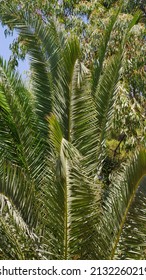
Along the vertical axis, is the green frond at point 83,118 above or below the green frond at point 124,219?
above

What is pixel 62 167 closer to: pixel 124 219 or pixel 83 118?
pixel 124 219

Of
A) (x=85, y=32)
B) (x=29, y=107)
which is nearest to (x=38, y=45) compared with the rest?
(x=29, y=107)

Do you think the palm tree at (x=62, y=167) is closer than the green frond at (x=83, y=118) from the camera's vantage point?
Yes

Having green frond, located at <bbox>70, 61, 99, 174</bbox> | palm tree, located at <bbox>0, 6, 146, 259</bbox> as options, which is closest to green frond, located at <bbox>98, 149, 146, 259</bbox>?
palm tree, located at <bbox>0, 6, 146, 259</bbox>

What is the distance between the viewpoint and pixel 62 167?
4.86 meters

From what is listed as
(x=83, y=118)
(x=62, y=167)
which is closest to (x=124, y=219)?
(x=62, y=167)

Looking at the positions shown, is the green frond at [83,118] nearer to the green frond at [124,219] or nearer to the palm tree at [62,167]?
the palm tree at [62,167]

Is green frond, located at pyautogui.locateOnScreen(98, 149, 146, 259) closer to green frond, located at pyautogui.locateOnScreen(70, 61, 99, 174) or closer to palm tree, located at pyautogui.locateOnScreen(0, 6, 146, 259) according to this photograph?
palm tree, located at pyautogui.locateOnScreen(0, 6, 146, 259)

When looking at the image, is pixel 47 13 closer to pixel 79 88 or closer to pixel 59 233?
pixel 79 88

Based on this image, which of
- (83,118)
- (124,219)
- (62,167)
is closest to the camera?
(62,167)

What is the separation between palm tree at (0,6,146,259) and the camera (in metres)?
5.19

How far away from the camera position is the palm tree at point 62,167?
17.0 ft

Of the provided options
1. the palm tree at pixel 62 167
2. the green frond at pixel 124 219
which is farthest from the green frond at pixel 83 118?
the green frond at pixel 124 219

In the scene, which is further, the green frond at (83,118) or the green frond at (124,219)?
the green frond at (83,118)
